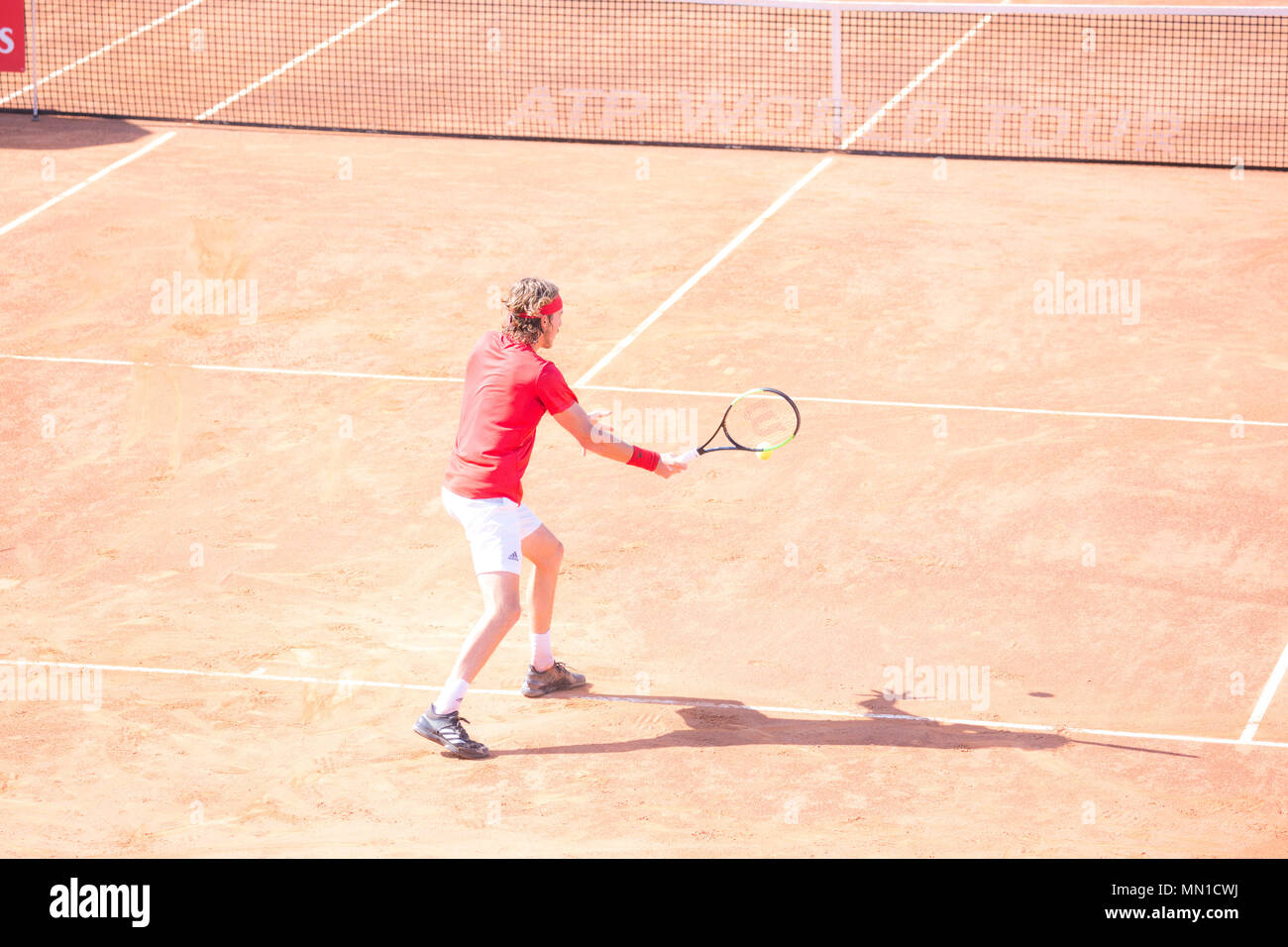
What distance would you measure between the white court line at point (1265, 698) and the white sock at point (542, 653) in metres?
3.36

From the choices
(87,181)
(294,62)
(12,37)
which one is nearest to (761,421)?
(87,181)

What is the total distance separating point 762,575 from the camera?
9711 mm

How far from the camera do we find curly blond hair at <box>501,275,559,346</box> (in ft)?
24.8

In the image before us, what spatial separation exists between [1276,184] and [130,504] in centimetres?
1232

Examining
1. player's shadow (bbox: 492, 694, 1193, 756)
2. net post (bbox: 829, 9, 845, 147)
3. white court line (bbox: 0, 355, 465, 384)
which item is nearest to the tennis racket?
player's shadow (bbox: 492, 694, 1193, 756)

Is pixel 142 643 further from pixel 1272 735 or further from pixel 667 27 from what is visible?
pixel 667 27

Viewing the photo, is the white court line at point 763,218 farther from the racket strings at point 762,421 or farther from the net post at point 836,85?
the racket strings at point 762,421

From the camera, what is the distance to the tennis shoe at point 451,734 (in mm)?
7574

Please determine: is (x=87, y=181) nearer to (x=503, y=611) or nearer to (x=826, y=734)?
(x=503, y=611)

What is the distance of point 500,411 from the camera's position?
24.7 ft

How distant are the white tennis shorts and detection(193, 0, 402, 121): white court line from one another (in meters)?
13.4

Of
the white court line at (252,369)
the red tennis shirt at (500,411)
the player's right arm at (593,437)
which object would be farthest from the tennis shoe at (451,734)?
the white court line at (252,369)

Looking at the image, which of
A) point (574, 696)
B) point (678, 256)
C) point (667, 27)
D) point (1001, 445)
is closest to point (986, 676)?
point (574, 696)

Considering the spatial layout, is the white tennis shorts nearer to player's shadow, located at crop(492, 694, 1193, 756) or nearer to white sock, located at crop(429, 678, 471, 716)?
white sock, located at crop(429, 678, 471, 716)
